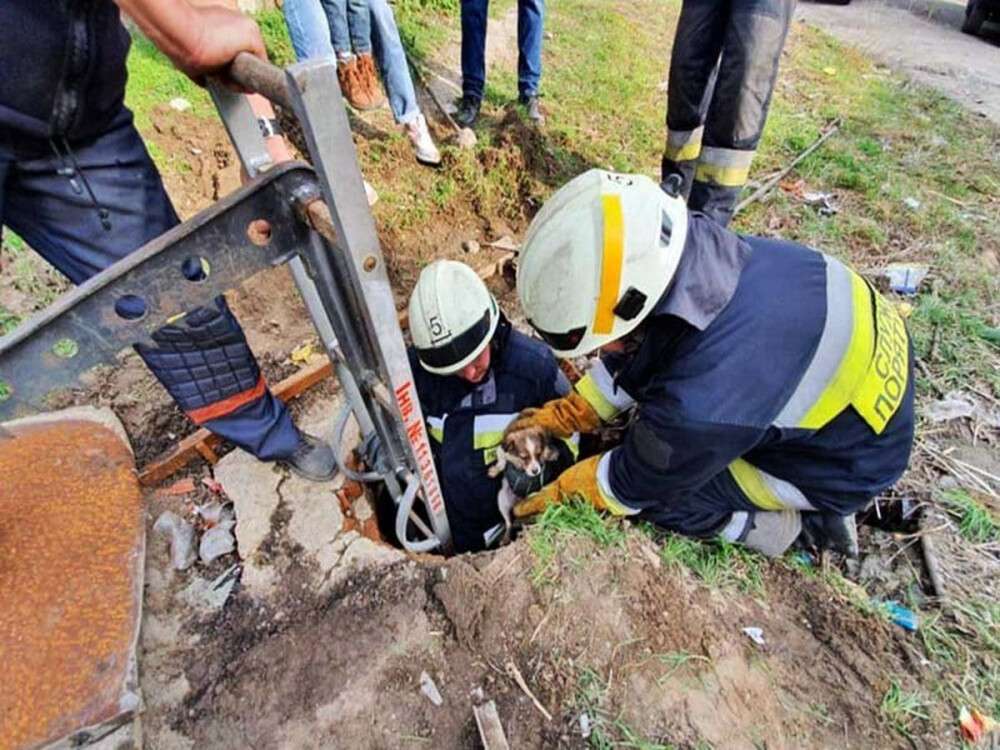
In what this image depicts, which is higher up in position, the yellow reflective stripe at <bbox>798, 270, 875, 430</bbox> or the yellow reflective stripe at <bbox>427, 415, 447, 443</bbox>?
the yellow reflective stripe at <bbox>798, 270, 875, 430</bbox>

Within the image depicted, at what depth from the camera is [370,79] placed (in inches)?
174

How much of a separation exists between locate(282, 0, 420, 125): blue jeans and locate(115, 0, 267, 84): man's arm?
276cm

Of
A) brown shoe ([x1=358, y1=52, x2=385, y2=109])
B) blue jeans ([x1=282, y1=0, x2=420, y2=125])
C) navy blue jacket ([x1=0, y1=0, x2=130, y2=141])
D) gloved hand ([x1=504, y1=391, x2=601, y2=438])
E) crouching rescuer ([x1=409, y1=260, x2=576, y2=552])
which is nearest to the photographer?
navy blue jacket ([x1=0, y1=0, x2=130, y2=141])

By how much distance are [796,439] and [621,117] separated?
4095 mm

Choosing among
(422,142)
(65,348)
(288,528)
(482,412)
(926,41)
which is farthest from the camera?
(926,41)

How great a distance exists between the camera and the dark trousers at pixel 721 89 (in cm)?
293

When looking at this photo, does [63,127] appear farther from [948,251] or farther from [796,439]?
[948,251]

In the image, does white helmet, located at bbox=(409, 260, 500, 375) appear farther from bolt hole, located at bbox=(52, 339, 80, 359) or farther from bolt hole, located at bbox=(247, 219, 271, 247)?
bolt hole, located at bbox=(52, 339, 80, 359)

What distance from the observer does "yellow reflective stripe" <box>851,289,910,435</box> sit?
1725mm

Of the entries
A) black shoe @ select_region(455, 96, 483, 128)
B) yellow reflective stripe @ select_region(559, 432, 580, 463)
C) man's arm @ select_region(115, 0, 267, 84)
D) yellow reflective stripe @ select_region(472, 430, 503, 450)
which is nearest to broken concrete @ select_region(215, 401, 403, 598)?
yellow reflective stripe @ select_region(472, 430, 503, 450)

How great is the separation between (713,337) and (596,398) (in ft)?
2.43

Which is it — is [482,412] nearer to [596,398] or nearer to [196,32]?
[596,398]

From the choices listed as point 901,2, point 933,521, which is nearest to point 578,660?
point 933,521

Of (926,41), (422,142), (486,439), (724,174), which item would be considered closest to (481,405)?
(486,439)
